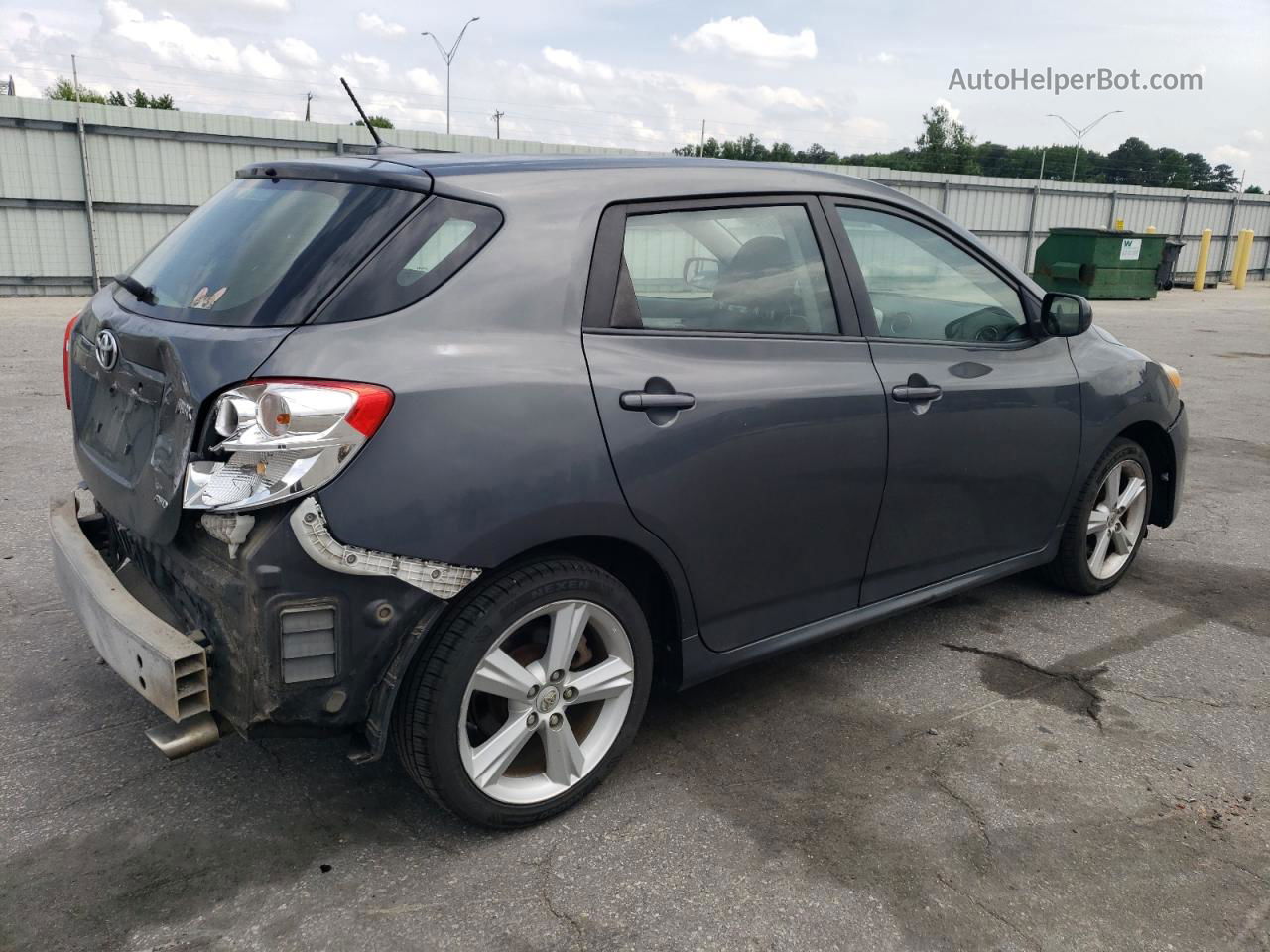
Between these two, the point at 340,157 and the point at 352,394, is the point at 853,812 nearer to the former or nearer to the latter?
the point at 352,394

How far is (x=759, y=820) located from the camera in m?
2.78

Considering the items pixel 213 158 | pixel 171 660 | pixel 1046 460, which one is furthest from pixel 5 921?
pixel 213 158

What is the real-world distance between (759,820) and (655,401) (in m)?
1.14

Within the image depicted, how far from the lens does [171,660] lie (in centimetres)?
226

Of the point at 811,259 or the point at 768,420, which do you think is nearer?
the point at 768,420

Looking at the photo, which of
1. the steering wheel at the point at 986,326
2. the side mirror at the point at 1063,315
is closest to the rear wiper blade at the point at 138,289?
the steering wheel at the point at 986,326

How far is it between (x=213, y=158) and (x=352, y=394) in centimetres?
1780

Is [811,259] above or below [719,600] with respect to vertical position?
above

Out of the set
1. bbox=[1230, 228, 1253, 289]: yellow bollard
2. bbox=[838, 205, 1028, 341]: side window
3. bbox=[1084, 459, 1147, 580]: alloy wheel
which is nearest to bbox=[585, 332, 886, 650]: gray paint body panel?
bbox=[838, 205, 1028, 341]: side window

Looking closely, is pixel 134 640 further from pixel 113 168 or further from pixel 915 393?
pixel 113 168

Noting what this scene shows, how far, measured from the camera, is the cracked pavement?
7.76 ft

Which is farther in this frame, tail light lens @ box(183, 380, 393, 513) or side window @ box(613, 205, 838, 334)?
side window @ box(613, 205, 838, 334)

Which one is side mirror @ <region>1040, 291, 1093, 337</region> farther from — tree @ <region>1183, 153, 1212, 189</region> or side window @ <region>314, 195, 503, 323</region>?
tree @ <region>1183, 153, 1212, 189</region>

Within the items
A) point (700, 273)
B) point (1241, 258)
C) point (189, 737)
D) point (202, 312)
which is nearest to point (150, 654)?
point (189, 737)
